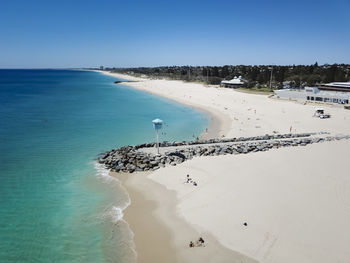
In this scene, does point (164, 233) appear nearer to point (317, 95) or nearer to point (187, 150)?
point (187, 150)

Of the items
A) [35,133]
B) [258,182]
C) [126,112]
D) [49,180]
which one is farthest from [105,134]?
[258,182]

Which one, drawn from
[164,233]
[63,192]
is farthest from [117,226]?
[63,192]

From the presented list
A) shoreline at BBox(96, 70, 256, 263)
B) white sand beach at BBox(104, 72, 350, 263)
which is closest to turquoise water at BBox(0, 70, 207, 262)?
shoreline at BBox(96, 70, 256, 263)

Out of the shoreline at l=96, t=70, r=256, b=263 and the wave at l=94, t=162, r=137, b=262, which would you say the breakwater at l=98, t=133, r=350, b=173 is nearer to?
the shoreline at l=96, t=70, r=256, b=263

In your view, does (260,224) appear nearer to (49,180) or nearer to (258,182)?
(258,182)

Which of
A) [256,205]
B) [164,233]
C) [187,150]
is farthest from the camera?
[187,150]

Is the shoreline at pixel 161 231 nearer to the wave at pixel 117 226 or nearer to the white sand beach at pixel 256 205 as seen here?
the white sand beach at pixel 256 205
